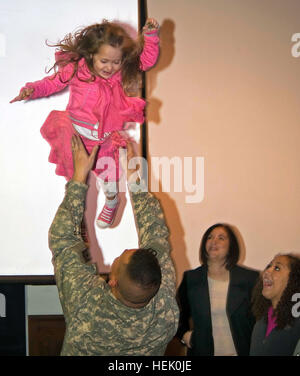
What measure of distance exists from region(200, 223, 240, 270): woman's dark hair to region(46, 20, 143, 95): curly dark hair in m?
0.77

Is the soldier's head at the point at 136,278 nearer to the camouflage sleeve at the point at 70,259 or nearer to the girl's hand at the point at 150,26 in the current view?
the camouflage sleeve at the point at 70,259

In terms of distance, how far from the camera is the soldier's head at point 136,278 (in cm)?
153

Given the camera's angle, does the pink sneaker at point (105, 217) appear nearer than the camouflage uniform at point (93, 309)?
No

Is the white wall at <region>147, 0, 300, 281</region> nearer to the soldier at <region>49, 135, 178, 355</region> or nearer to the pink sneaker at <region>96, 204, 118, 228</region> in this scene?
→ the pink sneaker at <region>96, 204, 118, 228</region>

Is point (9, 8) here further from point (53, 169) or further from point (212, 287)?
point (212, 287)

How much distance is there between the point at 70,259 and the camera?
5.27ft

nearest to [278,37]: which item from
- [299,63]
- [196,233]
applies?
[299,63]

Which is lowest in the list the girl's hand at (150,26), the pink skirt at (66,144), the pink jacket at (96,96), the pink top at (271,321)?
the pink top at (271,321)

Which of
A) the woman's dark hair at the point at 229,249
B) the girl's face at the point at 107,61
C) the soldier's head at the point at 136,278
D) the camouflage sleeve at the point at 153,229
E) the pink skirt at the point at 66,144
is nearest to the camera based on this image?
the soldier's head at the point at 136,278

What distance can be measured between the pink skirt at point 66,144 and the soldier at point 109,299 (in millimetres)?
573

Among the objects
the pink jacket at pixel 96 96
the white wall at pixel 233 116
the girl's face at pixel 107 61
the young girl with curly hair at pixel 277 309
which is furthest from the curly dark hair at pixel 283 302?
the girl's face at pixel 107 61

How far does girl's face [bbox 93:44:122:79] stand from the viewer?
2137mm

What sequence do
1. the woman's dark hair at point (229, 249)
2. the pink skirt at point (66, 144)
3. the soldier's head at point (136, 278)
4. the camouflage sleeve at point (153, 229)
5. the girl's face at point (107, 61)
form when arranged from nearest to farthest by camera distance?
1. the soldier's head at point (136, 278)
2. the camouflage sleeve at point (153, 229)
3. the girl's face at point (107, 61)
4. the pink skirt at point (66, 144)
5. the woman's dark hair at point (229, 249)

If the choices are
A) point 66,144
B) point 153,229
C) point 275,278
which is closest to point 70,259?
point 153,229
